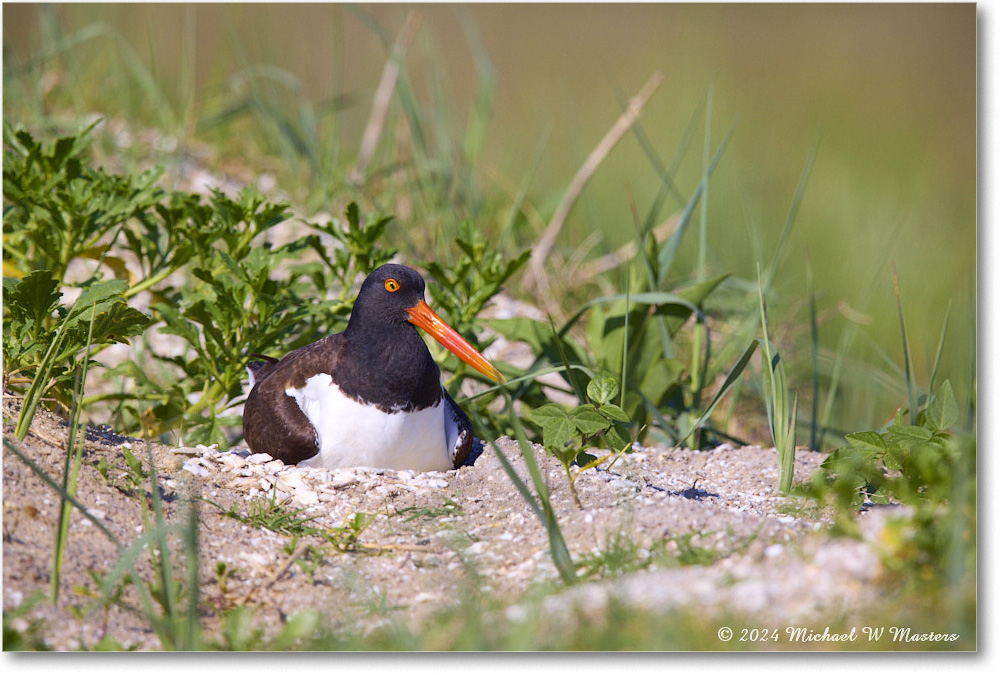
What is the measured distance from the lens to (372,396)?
9.67 feet

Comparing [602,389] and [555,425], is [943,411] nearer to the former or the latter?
[602,389]

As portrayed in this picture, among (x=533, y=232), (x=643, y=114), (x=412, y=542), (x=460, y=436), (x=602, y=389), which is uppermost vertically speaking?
(x=643, y=114)

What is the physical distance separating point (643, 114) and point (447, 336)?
3.99 meters

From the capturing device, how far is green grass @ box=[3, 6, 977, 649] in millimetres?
2660

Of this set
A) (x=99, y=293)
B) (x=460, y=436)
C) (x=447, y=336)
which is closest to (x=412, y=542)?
(x=460, y=436)

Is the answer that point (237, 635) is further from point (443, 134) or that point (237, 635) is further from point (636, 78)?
point (636, 78)

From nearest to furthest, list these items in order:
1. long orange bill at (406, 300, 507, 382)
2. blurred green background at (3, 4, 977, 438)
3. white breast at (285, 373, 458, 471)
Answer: white breast at (285, 373, 458, 471) < long orange bill at (406, 300, 507, 382) < blurred green background at (3, 4, 977, 438)

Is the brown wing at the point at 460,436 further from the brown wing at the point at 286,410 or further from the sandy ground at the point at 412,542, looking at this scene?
the brown wing at the point at 286,410

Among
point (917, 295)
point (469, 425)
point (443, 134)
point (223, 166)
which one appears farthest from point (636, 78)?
point (469, 425)

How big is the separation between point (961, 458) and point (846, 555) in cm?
59

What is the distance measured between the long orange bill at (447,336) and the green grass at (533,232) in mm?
223

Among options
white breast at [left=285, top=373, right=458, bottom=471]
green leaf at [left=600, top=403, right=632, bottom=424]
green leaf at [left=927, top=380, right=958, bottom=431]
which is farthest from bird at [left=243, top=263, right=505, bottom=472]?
green leaf at [left=927, top=380, right=958, bottom=431]

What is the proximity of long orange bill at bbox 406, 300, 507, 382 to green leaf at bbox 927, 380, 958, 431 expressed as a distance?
1.47 metres

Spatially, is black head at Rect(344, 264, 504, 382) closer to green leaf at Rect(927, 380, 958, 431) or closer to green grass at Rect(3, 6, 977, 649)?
green grass at Rect(3, 6, 977, 649)
